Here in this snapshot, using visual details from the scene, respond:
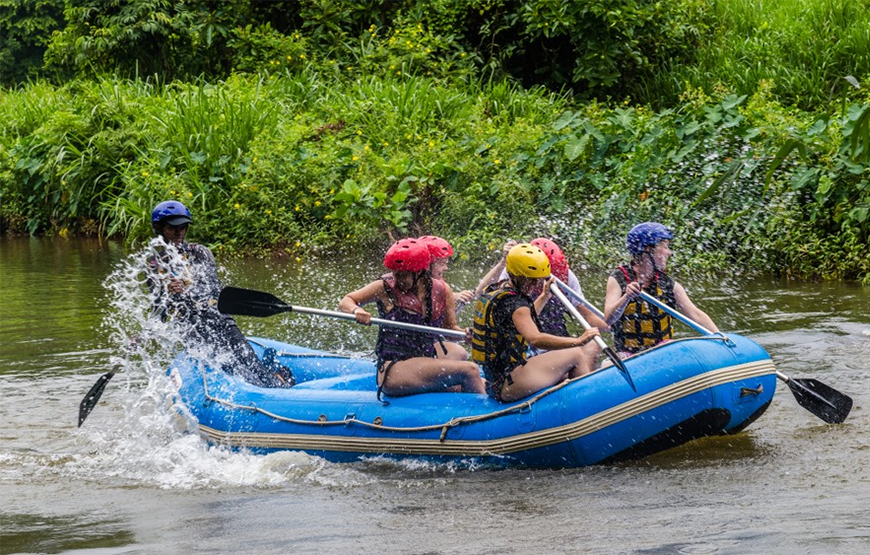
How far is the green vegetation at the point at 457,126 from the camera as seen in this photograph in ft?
36.3

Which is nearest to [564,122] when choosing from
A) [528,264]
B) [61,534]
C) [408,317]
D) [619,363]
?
[408,317]

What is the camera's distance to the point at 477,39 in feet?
55.9

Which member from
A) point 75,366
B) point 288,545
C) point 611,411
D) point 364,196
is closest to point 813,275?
point 364,196

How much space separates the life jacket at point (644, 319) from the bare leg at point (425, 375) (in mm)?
911

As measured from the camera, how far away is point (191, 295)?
22.1 feet

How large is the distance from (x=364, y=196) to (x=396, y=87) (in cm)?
240

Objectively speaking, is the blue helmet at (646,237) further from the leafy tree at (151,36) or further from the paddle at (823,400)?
the leafy tree at (151,36)

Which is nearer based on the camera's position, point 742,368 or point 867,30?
point 742,368

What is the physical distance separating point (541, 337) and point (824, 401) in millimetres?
1810

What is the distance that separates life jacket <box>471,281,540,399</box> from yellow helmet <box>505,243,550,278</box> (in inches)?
5.4

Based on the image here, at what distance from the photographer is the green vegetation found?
1107 cm

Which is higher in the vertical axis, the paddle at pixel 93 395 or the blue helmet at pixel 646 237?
the blue helmet at pixel 646 237

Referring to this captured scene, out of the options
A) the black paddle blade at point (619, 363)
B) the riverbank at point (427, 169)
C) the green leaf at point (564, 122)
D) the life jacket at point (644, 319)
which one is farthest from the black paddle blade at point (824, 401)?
the green leaf at point (564, 122)

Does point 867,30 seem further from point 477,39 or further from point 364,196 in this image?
point 364,196
